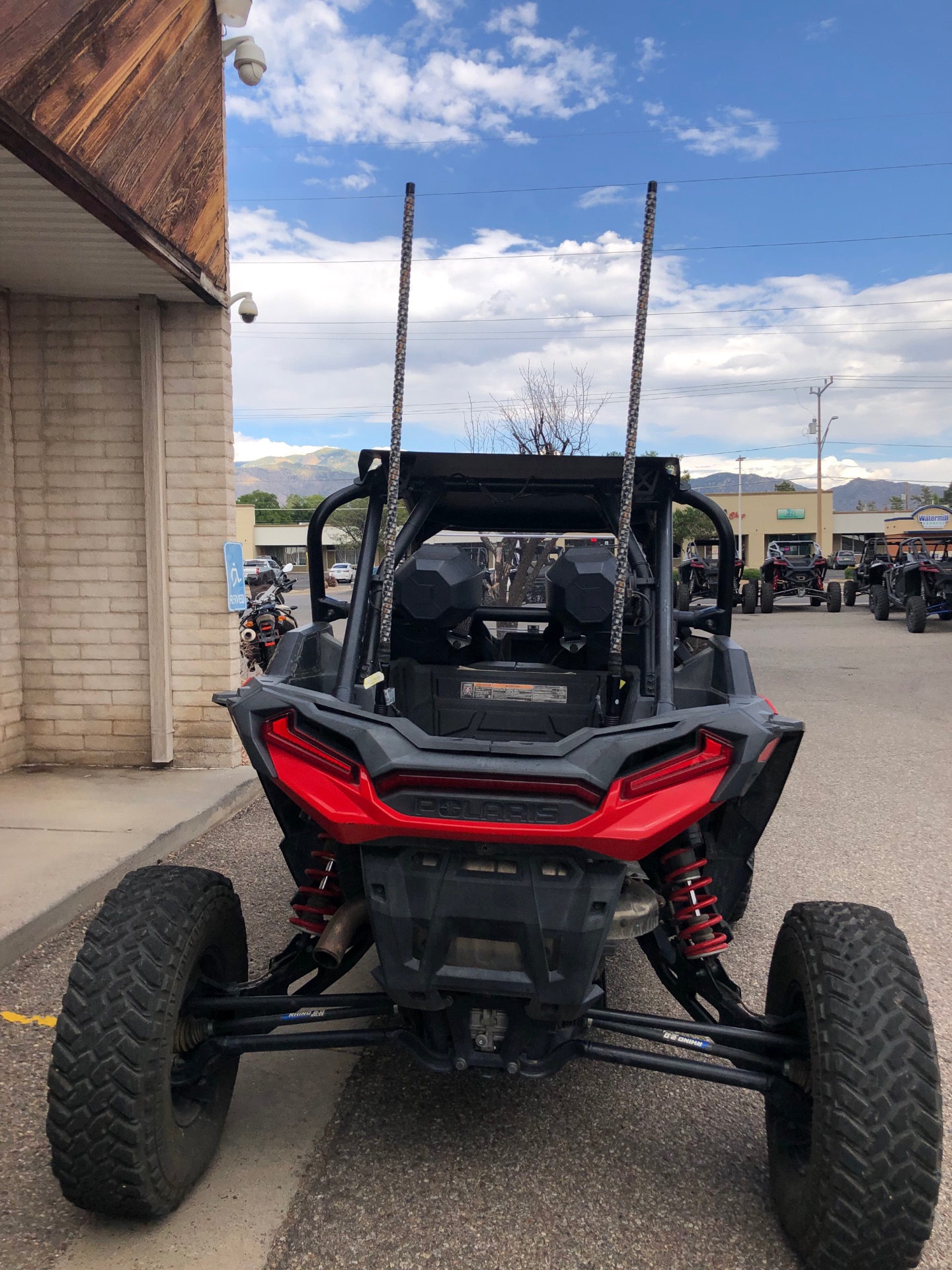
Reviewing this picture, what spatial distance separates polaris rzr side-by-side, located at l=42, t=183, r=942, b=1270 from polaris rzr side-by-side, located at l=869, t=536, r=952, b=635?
56.5 ft

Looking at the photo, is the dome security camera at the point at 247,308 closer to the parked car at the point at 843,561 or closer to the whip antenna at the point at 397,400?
the whip antenna at the point at 397,400

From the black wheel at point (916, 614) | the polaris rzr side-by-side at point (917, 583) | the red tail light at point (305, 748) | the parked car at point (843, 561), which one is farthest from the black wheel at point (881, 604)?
the red tail light at point (305, 748)

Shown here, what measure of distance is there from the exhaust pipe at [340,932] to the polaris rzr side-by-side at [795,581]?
23.4 metres

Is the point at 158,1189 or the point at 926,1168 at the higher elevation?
the point at 926,1168

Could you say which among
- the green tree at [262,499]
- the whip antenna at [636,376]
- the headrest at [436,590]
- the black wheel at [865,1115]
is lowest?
the black wheel at [865,1115]

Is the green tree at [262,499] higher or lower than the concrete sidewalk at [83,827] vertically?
higher

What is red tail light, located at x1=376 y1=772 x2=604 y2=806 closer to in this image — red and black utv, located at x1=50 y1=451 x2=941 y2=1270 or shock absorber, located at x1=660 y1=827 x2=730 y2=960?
red and black utv, located at x1=50 y1=451 x2=941 y2=1270

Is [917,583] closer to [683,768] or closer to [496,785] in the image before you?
[683,768]

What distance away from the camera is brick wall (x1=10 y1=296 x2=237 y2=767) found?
700 cm

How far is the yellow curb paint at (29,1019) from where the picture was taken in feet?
11.6

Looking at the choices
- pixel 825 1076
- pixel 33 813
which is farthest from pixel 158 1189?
pixel 33 813

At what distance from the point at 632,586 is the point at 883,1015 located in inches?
65.6

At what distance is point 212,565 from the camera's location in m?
7.10

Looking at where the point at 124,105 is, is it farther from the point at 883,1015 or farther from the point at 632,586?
the point at 883,1015
